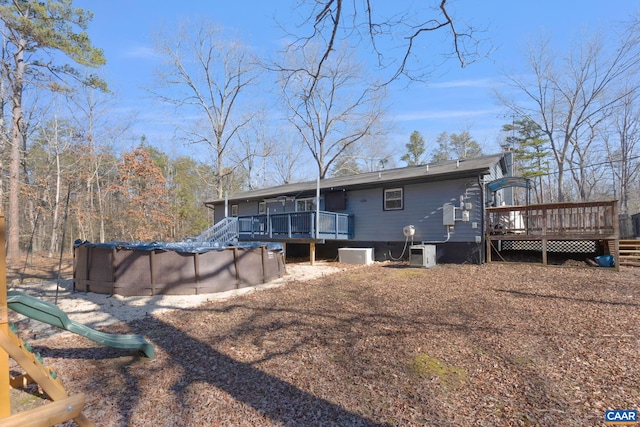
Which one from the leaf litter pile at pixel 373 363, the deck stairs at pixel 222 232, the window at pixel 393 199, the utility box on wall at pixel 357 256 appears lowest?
the leaf litter pile at pixel 373 363

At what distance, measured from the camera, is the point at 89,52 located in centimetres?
1262

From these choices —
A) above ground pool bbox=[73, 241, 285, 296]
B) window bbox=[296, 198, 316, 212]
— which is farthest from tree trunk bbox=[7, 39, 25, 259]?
window bbox=[296, 198, 316, 212]

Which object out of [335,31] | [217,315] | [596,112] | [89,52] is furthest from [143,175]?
[596,112]

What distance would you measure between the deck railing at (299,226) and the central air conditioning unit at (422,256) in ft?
11.1

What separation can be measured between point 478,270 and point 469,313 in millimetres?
4578

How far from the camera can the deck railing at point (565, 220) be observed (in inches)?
347

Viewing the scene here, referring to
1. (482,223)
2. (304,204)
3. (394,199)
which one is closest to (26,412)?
(482,223)

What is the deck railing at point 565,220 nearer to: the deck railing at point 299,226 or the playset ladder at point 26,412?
the deck railing at point 299,226

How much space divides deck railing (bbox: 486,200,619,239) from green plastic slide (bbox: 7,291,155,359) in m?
9.95

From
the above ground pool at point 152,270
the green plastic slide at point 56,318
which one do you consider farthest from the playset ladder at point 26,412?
the above ground pool at point 152,270

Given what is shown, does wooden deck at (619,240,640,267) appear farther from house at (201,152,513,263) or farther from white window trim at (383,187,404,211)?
white window trim at (383,187,404,211)

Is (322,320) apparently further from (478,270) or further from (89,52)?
(89,52)

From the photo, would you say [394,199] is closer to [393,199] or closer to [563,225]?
[393,199]

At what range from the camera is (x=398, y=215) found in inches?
492
